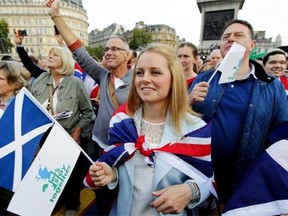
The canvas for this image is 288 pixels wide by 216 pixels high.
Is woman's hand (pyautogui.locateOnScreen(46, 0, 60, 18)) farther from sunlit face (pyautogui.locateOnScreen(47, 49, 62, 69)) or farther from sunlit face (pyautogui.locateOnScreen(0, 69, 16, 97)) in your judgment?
sunlit face (pyautogui.locateOnScreen(0, 69, 16, 97))

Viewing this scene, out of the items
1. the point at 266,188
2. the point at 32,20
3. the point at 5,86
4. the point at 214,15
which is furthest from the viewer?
the point at 32,20

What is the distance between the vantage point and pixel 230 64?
1.84m

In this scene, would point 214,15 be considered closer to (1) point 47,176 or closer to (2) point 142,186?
(2) point 142,186

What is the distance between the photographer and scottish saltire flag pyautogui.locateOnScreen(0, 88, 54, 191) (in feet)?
4.54

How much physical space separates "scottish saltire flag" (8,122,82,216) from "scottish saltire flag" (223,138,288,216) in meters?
1.01

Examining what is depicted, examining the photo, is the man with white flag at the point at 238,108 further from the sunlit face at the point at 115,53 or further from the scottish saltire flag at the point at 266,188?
the sunlit face at the point at 115,53

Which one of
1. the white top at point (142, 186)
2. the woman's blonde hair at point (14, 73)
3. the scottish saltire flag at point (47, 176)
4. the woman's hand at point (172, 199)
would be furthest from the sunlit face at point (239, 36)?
the woman's blonde hair at point (14, 73)

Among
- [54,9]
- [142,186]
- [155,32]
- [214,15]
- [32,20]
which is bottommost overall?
[142,186]

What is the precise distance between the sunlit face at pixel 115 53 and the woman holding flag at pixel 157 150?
1253 millimetres

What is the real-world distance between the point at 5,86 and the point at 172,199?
7.35 feet

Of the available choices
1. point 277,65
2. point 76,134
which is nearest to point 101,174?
point 76,134

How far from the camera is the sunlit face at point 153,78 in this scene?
1483 millimetres

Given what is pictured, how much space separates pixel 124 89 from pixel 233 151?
1.39 metres

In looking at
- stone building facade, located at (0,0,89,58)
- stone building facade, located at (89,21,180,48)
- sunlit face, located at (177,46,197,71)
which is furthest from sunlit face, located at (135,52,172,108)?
stone building facade, located at (0,0,89,58)
